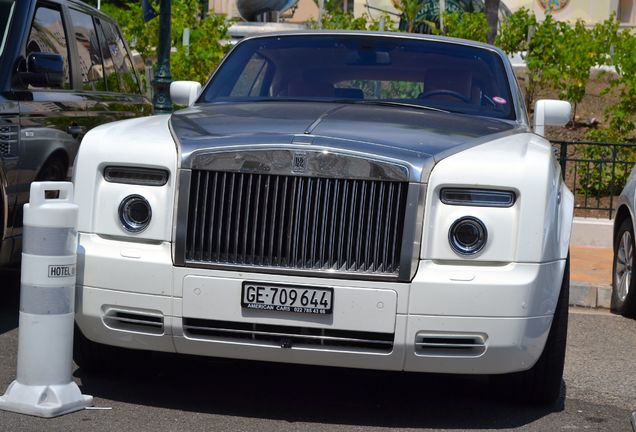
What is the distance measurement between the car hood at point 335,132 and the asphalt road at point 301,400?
3.63 ft

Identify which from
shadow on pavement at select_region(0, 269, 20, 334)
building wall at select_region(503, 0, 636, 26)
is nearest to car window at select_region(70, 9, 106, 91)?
shadow on pavement at select_region(0, 269, 20, 334)

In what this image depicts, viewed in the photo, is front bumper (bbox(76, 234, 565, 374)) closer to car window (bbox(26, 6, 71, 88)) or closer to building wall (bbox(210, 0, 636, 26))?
car window (bbox(26, 6, 71, 88))

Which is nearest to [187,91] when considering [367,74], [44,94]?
[367,74]

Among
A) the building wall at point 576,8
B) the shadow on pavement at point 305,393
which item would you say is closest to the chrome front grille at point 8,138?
the shadow on pavement at point 305,393

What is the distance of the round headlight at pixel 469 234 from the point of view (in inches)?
208

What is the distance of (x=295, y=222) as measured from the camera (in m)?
5.31

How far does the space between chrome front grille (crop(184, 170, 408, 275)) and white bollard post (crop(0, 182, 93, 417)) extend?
529mm

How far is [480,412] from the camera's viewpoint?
5.82 meters

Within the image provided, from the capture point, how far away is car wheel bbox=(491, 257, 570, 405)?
5754mm

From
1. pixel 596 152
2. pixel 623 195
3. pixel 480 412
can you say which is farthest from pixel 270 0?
pixel 480 412

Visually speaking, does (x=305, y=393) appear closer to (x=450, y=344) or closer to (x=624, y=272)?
(x=450, y=344)

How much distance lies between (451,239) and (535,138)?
3.86 ft

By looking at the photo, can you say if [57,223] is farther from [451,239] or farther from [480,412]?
[480,412]

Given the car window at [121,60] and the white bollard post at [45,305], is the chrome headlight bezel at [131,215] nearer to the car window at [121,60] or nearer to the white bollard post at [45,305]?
the white bollard post at [45,305]
